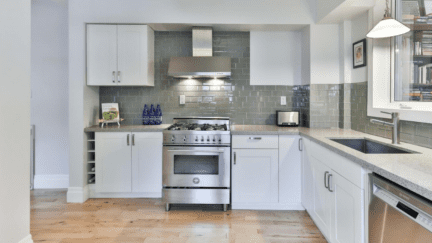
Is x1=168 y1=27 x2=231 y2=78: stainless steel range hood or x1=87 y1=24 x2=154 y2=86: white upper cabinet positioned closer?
x1=168 y1=27 x2=231 y2=78: stainless steel range hood

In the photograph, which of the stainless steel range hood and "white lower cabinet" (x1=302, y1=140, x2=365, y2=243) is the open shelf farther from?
"white lower cabinet" (x1=302, y1=140, x2=365, y2=243)

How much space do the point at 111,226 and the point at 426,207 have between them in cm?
256

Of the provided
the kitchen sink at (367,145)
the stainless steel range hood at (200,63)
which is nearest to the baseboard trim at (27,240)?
the stainless steel range hood at (200,63)

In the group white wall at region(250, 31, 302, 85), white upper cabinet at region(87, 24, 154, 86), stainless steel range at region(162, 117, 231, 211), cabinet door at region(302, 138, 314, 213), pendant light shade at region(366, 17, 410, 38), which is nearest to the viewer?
pendant light shade at region(366, 17, 410, 38)

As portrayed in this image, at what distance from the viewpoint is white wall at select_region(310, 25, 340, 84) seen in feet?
11.9

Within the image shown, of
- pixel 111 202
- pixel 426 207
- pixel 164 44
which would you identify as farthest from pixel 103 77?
pixel 426 207

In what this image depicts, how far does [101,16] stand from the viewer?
361 cm

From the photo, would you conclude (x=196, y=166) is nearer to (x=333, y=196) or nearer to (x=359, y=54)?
(x=333, y=196)

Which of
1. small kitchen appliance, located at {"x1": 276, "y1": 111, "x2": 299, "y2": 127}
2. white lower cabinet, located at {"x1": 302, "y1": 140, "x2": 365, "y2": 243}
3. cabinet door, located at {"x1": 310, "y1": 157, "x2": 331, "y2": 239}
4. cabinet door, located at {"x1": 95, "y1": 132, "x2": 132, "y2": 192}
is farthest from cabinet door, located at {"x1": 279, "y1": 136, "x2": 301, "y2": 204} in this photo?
cabinet door, located at {"x1": 95, "y1": 132, "x2": 132, "y2": 192}

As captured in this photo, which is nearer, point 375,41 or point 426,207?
point 426,207

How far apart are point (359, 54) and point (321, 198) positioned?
5.46 ft

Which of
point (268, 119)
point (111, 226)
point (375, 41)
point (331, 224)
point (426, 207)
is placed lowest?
point (111, 226)

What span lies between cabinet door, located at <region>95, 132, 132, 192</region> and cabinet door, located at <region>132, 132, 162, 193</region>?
0.23 feet

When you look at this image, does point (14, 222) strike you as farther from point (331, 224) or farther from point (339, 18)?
point (339, 18)
